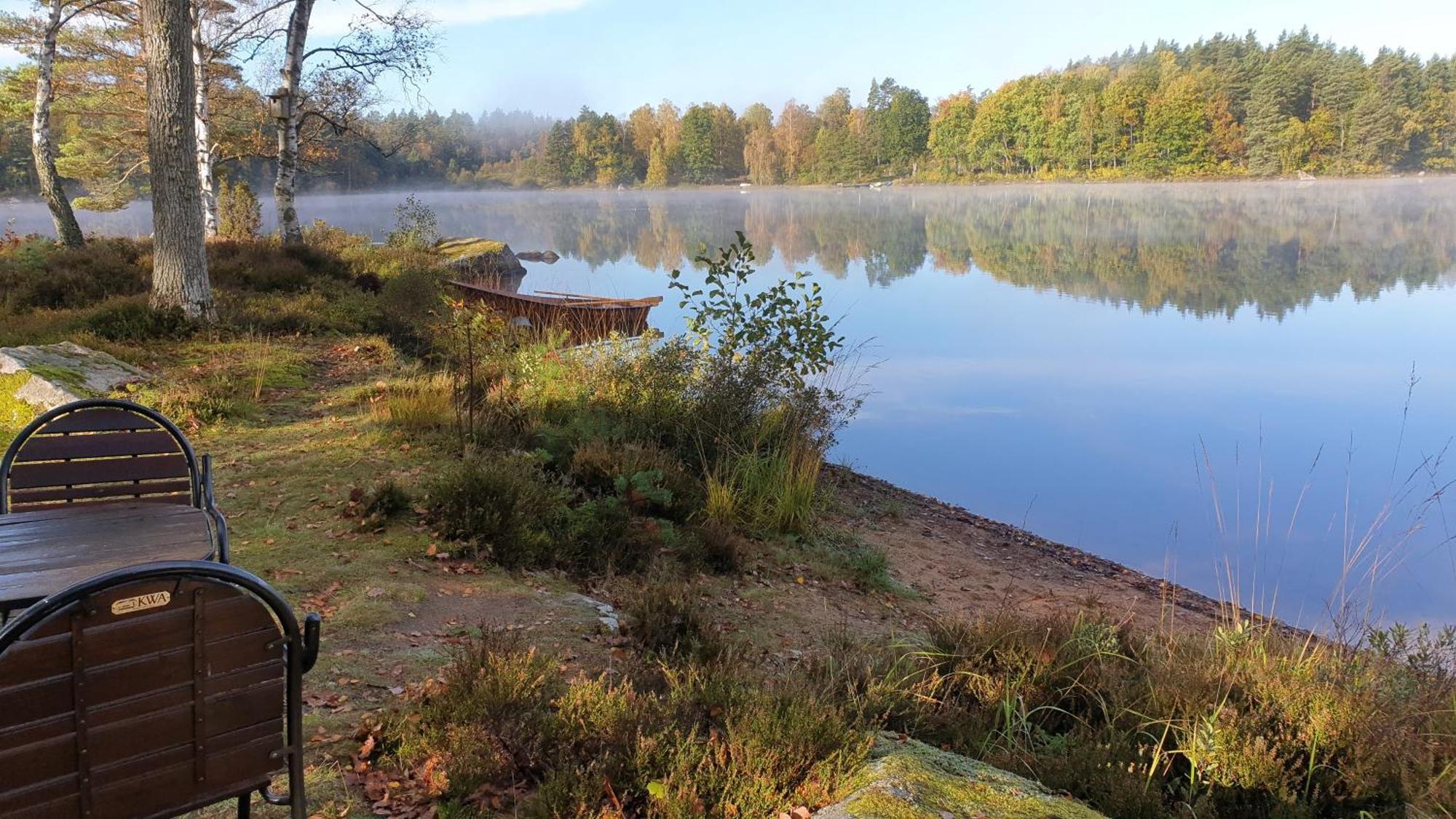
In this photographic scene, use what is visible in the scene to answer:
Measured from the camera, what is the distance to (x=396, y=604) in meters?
3.82

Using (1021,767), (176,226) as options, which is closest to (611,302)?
(176,226)

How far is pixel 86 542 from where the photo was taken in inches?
95.2

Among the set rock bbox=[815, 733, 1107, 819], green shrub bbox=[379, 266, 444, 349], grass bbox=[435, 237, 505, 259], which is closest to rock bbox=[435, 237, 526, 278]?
grass bbox=[435, 237, 505, 259]

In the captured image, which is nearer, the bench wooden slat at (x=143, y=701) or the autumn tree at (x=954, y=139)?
the bench wooden slat at (x=143, y=701)

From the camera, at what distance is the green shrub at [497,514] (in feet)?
15.2

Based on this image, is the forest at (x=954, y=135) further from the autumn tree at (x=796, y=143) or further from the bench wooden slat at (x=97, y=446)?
the bench wooden slat at (x=97, y=446)

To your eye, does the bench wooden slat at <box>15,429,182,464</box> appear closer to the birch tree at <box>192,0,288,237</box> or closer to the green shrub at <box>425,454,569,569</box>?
the green shrub at <box>425,454,569,569</box>

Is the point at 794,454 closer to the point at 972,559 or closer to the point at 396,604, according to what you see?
the point at 972,559

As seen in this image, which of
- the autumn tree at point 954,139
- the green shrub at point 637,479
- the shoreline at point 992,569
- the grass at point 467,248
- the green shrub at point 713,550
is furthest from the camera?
the autumn tree at point 954,139

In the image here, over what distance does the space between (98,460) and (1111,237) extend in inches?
1443

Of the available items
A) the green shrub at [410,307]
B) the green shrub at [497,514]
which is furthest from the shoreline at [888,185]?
the green shrub at [497,514]

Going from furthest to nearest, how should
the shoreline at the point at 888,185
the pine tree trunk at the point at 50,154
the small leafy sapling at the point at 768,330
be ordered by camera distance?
1. the shoreline at the point at 888,185
2. the pine tree trunk at the point at 50,154
3. the small leafy sapling at the point at 768,330

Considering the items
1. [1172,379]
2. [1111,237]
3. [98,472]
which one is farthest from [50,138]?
[1111,237]

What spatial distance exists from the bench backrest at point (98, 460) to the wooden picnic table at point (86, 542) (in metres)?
0.07
